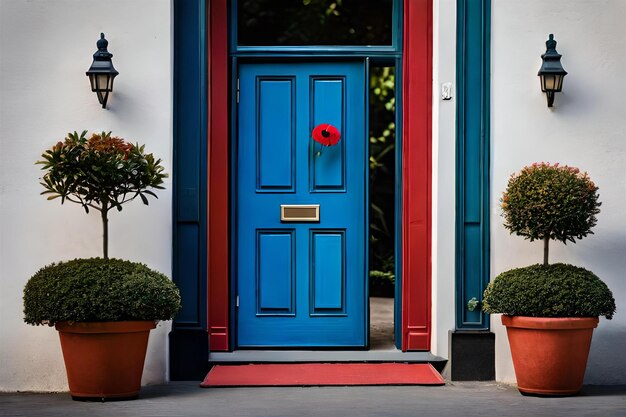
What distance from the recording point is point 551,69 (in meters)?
8.26

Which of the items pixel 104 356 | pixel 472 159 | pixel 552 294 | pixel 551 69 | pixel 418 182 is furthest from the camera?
pixel 418 182

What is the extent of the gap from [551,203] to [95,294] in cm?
323

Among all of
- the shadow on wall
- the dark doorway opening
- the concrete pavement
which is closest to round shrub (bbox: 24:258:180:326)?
the concrete pavement

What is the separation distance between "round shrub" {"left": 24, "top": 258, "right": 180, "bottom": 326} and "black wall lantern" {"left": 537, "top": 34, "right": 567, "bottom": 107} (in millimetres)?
3258

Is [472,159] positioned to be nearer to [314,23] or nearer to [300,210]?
[300,210]

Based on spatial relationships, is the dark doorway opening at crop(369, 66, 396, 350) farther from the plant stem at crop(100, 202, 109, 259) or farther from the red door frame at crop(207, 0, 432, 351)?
the plant stem at crop(100, 202, 109, 259)

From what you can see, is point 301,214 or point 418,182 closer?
point 418,182

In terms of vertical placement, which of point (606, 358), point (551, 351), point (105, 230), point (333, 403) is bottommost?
point (333, 403)

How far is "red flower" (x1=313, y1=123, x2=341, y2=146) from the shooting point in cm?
896

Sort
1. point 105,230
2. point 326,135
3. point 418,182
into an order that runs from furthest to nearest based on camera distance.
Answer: point 326,135
point 418,182
point 105,230

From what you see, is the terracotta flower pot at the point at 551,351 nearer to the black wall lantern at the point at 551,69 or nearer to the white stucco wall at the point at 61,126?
the black wall lantern at the point at 551,69

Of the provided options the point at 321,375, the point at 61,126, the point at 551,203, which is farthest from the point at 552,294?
the point at 61,126

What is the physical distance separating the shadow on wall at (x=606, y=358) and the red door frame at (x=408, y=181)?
4.28 feet

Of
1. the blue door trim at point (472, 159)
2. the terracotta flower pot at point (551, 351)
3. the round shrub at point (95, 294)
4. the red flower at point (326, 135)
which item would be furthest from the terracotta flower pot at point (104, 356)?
the terracotta flower pot at point (551, 351)
